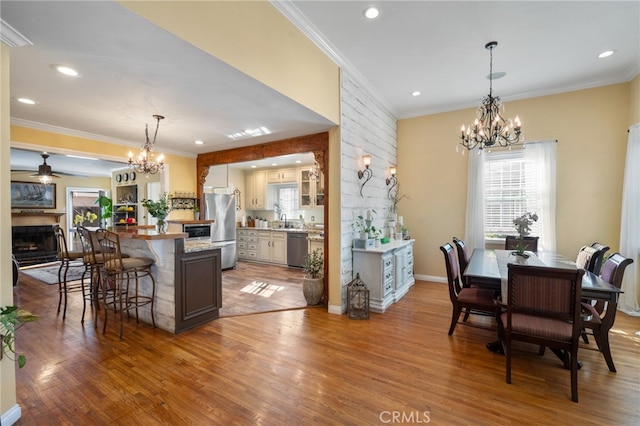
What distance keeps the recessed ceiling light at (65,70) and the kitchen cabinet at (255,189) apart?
547 cm

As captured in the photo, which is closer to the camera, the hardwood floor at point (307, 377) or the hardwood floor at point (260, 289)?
the hardwood floor at point (307, 377)

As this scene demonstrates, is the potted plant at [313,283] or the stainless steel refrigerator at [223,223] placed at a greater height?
the stainless steel refrigerator at [223,223]

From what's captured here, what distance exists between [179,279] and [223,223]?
323cm

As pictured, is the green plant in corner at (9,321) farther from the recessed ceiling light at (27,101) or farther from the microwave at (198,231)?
the microwave at (198,231)

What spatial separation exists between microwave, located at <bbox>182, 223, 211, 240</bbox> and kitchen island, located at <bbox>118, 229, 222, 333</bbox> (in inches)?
71.6

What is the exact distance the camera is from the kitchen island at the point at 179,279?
3105 millimetres

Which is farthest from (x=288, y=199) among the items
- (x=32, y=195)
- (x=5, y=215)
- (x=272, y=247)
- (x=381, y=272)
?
(x=32, y=195)

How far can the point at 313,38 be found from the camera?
300cm

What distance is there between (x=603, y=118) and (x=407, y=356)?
15.1 ft

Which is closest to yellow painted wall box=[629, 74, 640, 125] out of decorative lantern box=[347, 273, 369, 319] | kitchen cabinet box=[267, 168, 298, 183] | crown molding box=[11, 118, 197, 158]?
decorative lantern box=[347, 273, 369, 319]

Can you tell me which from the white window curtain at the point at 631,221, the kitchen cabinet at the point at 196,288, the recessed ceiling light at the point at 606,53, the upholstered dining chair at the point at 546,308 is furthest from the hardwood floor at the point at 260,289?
the recessed ceiling light at the point at 606,53

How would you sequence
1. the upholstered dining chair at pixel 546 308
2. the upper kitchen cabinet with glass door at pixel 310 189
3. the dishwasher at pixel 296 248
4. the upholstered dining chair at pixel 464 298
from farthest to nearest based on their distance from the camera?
the upper kitchen cabinet with glass door at pixel 310 189 < the dishwasher at pixel 296 248 < the upholstered dining chair at pixel 464 298 < the upholstered dining chair at pixel 546 308

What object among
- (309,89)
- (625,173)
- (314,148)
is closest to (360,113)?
(314,148)

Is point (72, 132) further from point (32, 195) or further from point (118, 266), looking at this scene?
point (32, 195)
